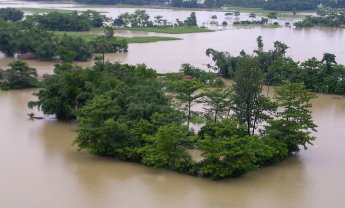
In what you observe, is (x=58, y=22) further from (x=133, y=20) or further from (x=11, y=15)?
(x=133, y=20)

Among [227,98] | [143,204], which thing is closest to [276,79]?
[227,98]

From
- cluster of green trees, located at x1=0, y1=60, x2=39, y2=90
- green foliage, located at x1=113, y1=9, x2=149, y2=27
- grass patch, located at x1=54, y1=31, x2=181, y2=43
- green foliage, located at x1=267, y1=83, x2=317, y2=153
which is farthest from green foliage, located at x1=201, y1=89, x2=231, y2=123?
green foliage, located at x1=113, y1=9, x2=149, y2=27

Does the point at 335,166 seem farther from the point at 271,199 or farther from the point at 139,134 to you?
the point at 139,134

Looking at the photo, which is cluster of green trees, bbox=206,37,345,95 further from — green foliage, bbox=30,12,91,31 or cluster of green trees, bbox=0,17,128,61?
green foliage, bbox=30,12,91,31

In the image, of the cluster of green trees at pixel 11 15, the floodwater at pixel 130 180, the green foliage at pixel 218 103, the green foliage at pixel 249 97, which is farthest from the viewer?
the cluster of green trees at pixel 11 15

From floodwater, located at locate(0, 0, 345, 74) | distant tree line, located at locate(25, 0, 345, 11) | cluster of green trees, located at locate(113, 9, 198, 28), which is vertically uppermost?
distant tree line, located at locate(25, 0, 345, 11)

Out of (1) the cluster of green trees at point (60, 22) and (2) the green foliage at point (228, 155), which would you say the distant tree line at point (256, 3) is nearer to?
(1) the cluster of green trees at point (60, 22)

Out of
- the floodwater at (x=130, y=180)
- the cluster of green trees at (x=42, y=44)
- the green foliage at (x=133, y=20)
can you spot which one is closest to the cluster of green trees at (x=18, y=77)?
the floodwater at (x=130, y=180)
